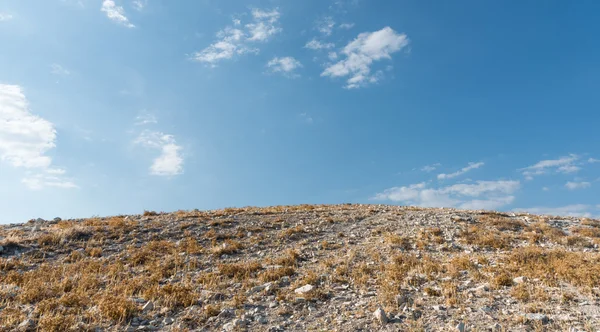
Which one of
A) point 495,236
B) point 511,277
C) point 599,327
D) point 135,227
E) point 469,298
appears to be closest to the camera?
point 599,327

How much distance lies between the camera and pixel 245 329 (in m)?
9.56

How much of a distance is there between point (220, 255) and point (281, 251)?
9.84 feet

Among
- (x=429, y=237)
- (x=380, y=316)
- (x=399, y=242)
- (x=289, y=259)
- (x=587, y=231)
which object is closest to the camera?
(x=380, y=316)

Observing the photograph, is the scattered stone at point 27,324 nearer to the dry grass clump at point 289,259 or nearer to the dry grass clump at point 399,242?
the dry grass clump at point 289,259

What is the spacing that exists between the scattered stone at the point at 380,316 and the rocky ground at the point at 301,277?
4cm

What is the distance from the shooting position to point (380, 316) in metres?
9.53

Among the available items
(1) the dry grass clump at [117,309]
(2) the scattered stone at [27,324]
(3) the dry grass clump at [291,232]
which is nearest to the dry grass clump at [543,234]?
(3) the dry grass clump at [291,232]

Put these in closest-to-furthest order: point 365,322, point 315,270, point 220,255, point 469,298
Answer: point 365,322
point 469,298
point 315,270
point 220,255

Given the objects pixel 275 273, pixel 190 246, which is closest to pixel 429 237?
pixel 275 273

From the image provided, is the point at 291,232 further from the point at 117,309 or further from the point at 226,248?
the point at 117,309

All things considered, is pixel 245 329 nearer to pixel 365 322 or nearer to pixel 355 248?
pixel 365 322

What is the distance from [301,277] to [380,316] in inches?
176

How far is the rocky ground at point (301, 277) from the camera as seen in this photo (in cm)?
977

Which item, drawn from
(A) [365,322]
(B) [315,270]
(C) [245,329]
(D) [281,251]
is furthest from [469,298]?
(D) [281,251]
